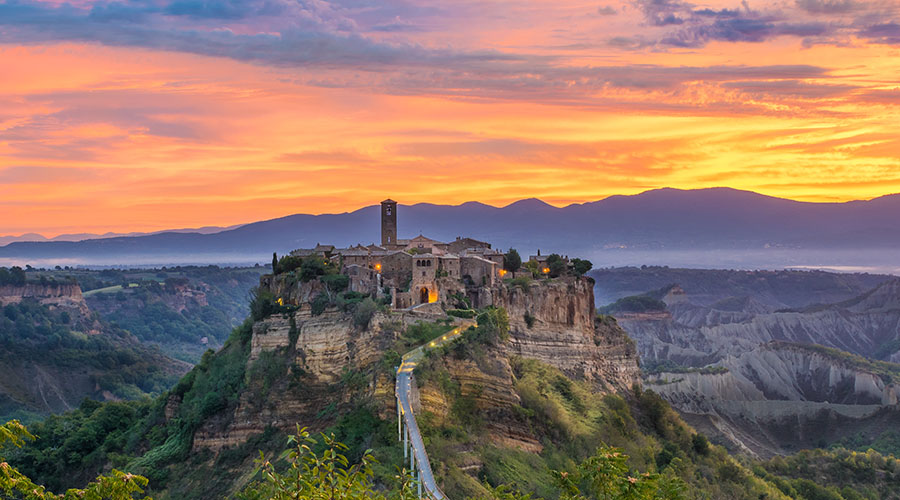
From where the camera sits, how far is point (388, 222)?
223 feet

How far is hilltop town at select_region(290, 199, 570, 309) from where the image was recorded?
53062mm

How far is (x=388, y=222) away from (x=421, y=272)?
14579mm

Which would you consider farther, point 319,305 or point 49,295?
point 49,295

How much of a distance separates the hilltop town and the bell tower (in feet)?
11.0

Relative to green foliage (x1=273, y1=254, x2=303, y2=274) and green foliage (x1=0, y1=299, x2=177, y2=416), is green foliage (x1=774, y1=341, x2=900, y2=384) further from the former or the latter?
green foliage (x1=0, y1=299, x2=177, y2=416)

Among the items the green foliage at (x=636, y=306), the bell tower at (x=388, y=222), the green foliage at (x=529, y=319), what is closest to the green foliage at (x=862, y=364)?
the green foliage at (x=636, y=306)

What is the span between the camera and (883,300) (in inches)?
7761

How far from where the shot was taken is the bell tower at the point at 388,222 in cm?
6700

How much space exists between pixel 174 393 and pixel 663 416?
111 ft

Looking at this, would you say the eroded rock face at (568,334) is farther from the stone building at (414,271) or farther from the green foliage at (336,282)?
the green foliage at (336,282)

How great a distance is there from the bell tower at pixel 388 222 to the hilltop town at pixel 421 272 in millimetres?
3349

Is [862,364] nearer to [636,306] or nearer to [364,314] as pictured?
[636,306]

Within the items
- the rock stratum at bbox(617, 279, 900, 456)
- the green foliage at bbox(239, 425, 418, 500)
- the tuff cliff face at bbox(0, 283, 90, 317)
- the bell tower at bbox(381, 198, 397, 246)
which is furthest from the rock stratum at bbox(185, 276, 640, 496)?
the tuff cliff face at bbox(0, 283, 90, 317)

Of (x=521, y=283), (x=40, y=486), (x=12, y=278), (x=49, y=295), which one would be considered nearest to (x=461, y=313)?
(x=521, y=283)
